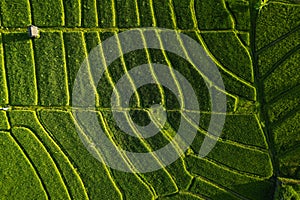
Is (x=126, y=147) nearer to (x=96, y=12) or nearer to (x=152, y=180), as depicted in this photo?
(x=152, y=180)

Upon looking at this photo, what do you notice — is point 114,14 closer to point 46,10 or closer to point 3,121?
point 46,10

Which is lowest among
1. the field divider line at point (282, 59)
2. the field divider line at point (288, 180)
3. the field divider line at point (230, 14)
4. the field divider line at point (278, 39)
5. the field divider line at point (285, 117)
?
the field divider line at point (288, 180)

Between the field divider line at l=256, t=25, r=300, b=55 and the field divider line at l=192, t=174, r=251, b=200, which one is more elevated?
the field divider line at l=256, t=25, r=300, b=55

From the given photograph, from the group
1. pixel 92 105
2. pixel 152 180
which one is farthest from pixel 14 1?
pixel 152 180

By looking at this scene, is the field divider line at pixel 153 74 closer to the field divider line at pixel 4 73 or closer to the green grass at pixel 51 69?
Answer: the green grass at pixel 51 69

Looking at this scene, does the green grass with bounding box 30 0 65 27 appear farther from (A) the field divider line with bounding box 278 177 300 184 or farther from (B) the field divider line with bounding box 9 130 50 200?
(A) the field divider line with bounding box 278 177 300 184

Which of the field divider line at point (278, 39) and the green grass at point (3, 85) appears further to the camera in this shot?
the green grass at point (3, 85)

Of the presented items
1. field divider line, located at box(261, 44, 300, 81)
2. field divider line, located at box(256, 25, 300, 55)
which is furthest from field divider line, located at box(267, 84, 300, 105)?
field divider line, located at box(256, 25, 300, 55)

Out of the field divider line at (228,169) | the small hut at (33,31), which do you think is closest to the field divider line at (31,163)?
the small hut at (33,31)
